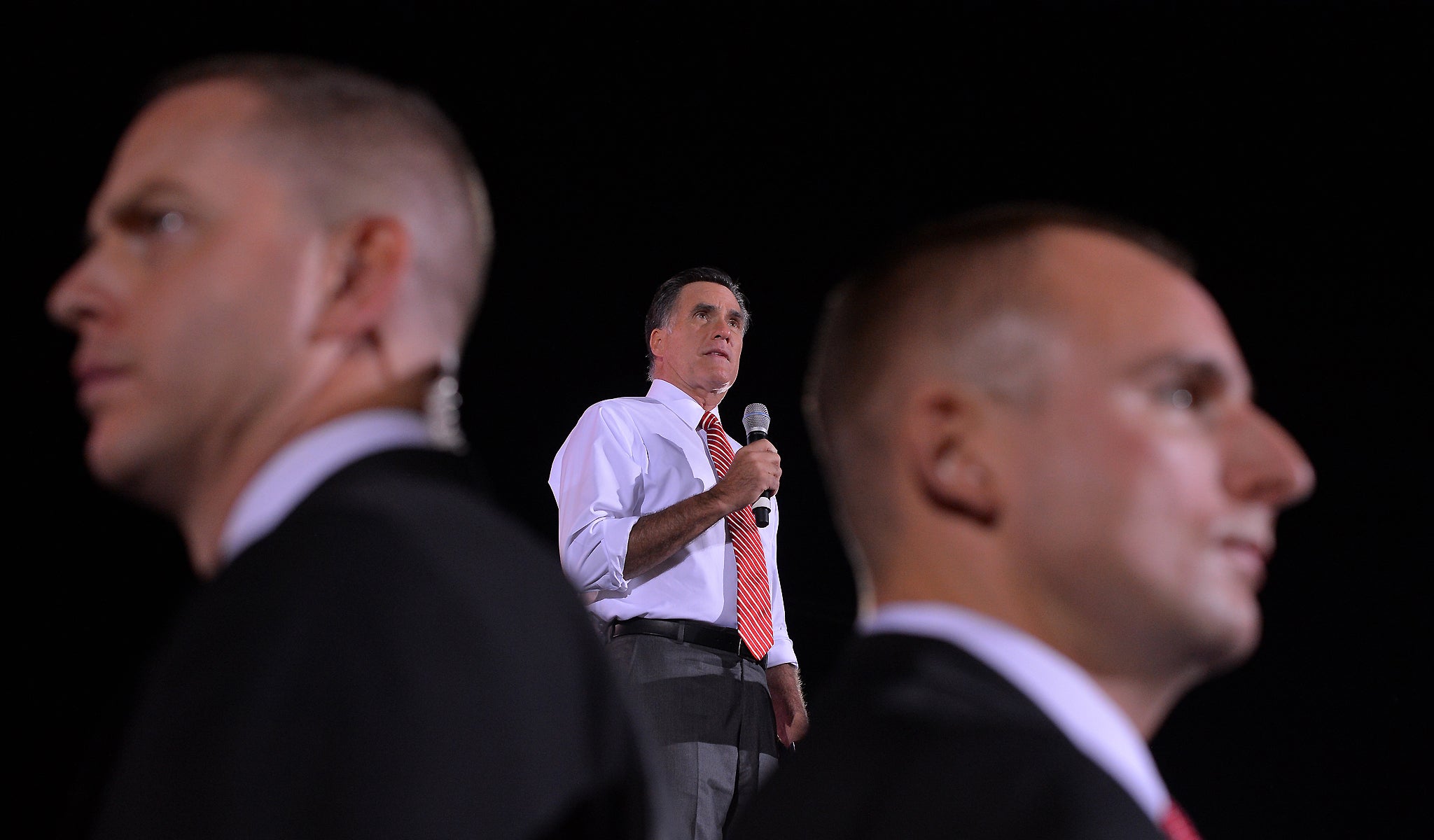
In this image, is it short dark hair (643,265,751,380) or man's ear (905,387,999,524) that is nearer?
man's ear (905,387,999,524)

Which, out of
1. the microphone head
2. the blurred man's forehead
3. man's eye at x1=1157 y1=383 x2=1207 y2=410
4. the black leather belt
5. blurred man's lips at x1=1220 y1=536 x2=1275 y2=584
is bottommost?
the black leather belt

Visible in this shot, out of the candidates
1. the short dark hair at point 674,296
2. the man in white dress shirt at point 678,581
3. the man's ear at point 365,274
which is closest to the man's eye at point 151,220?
the man's ear at point 365,274

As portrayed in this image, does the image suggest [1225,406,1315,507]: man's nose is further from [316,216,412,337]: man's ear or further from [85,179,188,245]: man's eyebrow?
[85,179,188,245]: man's eyebrow

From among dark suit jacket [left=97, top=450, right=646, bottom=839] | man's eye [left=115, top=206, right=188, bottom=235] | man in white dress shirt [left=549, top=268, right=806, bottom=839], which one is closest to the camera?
dark suit jacket [left=97, top=450, right=646, bottom=839]

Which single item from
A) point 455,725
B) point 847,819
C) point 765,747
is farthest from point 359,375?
point 765,747

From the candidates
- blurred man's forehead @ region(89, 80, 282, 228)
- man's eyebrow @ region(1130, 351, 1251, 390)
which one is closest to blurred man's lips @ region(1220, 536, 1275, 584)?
man's eyebrow @ region(1130, 351, 1251, 390)

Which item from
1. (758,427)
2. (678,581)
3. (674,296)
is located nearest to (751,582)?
(678,581)

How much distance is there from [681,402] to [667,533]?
39cm

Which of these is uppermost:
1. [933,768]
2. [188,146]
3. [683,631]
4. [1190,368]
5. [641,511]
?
[188,146]

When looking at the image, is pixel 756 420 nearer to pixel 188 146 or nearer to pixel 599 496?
pixel 599 496

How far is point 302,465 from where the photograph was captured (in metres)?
0.80

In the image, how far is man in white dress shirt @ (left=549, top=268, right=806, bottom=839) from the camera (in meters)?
2.09

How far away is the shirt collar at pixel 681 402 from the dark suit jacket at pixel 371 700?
5.44 feet

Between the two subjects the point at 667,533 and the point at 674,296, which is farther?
the point at 674,296
